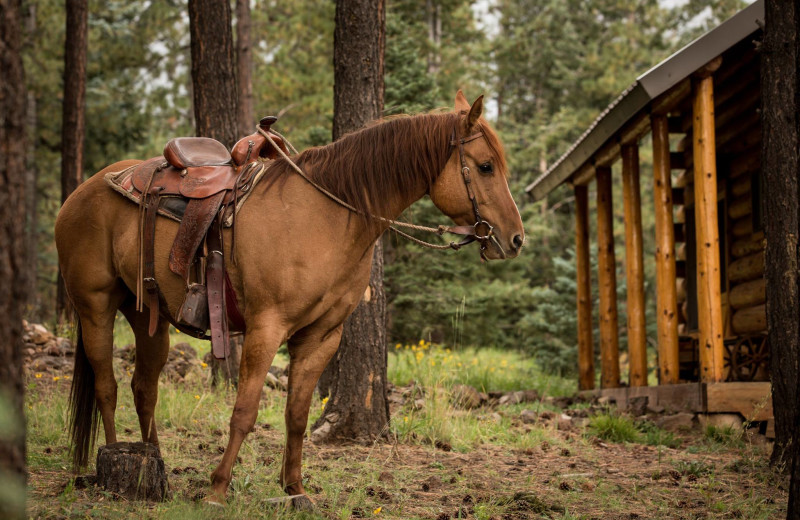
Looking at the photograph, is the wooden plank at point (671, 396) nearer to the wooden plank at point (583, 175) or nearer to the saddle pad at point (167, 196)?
the wooden plank at point (583, 175)

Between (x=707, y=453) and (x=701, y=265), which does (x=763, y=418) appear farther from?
(x=701, y=265)

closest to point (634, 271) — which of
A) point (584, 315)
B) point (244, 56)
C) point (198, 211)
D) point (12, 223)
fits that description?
point (584, 315)

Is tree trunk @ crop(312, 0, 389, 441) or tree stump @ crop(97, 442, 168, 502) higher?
tree trunk @ crop(312, 0, 389, 441)

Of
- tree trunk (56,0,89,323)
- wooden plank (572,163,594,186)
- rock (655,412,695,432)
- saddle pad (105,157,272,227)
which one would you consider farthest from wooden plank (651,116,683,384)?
tree trunk (56,0,89,323)

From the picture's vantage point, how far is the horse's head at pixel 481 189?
431 centimetres

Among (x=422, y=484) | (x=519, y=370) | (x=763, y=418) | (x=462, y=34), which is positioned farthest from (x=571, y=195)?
(x=422, y=484)

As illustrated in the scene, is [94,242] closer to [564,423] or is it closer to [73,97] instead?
[564,423]

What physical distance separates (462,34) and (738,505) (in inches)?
924

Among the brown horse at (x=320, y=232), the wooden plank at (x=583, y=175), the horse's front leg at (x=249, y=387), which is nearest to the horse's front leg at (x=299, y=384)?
the brown horse at (x=320, y=232)

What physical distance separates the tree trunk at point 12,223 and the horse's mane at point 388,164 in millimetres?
2168

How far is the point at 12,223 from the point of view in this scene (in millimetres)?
2283

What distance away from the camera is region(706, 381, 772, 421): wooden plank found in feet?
23.3

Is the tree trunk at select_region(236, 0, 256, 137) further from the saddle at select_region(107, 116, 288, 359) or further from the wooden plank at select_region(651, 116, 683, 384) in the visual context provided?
the saddle at select_region(107, 116, 288, 359)

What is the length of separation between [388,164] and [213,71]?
419cm
